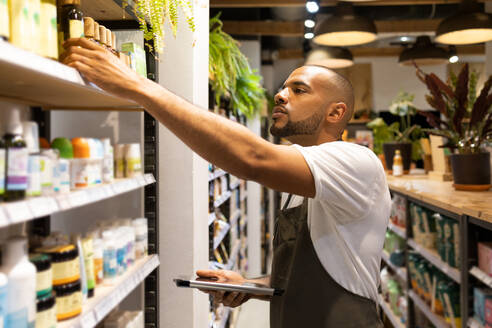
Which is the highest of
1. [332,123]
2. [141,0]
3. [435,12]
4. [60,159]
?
[435,12]

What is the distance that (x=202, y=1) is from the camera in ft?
7.54

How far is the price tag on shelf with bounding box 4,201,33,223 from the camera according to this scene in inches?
40.1

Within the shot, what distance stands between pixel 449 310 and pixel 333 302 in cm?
202

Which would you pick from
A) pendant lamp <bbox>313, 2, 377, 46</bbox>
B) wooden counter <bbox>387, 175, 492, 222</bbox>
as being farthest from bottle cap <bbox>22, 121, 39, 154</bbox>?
pendant lamp <bbox>313, 2, 377, 46</bbox>

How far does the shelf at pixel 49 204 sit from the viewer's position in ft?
3.35

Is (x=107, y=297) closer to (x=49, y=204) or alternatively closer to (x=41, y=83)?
(x=49, y=204)

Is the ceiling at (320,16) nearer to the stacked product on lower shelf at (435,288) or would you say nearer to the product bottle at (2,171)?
the stacked product on lower shelf at (435,288)

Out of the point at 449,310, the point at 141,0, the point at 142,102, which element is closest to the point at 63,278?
the point at 142,102

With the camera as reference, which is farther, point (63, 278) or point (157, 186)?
point (157, 186)

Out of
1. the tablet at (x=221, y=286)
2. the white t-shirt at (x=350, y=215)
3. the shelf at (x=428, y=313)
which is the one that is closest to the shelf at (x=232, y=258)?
the shelf at (x=428, y=313)

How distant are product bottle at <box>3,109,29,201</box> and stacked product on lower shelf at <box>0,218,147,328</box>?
0.43ft

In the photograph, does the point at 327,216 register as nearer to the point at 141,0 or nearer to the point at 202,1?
the point at 141,0

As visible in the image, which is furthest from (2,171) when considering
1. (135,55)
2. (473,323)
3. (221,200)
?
(221,200)

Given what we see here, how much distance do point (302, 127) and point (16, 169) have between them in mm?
1037
